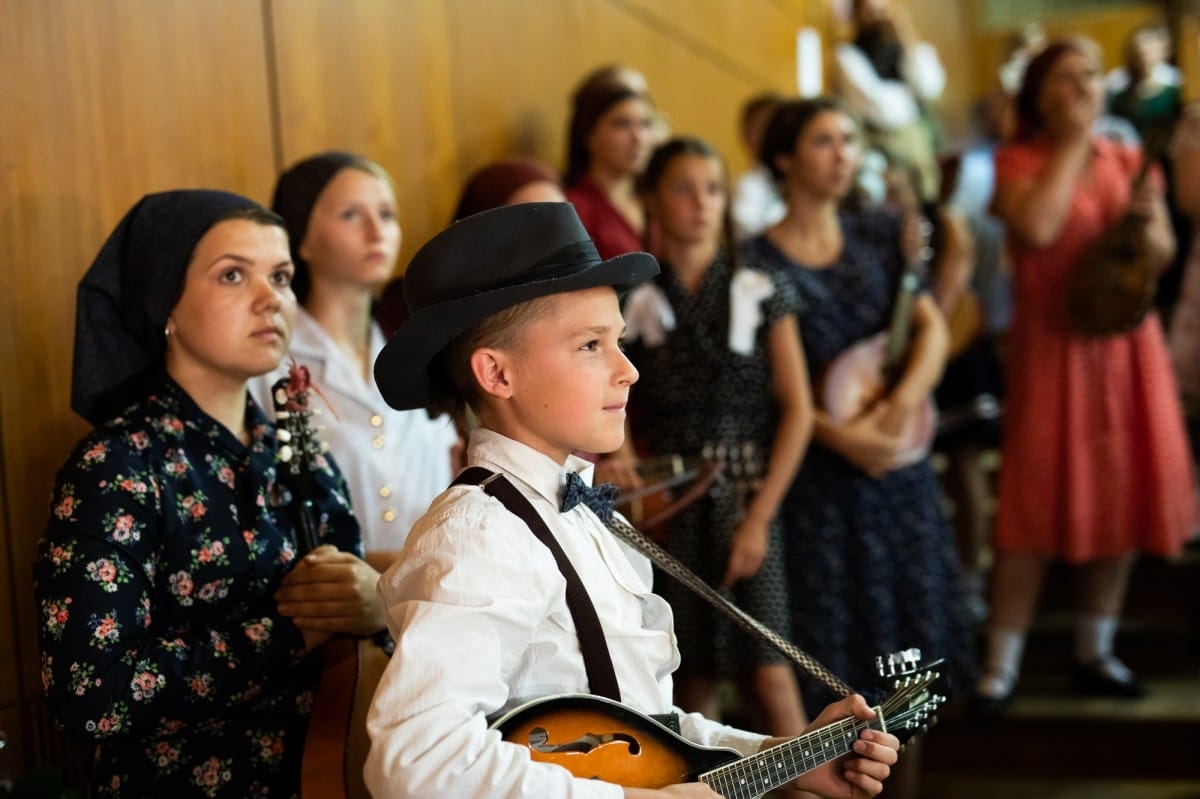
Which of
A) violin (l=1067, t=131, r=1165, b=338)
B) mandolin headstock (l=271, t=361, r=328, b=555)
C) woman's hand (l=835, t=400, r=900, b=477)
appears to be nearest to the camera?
mandolin headstock (l=271, t=361, r=328, b=555)

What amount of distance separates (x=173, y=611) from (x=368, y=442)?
28.2 inches

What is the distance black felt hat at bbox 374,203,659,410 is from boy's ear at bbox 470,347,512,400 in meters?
0.04

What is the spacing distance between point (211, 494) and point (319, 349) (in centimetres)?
64

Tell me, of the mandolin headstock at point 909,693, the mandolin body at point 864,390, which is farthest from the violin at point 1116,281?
the mandolin headstock at point 909,693

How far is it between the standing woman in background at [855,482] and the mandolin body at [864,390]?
22 mm

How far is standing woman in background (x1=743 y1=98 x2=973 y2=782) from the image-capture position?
3467 mm

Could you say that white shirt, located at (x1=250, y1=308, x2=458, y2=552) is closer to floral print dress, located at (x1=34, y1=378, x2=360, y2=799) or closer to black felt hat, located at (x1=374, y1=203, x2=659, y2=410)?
floral print dress, located at (x1=34, y1=378, x2=360, y2=799)

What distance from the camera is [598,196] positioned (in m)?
3.99

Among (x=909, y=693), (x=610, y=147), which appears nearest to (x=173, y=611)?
(x=909, y=693)

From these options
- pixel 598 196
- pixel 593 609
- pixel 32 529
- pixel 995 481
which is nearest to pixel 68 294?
pixel 32 529

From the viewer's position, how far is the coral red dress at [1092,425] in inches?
159

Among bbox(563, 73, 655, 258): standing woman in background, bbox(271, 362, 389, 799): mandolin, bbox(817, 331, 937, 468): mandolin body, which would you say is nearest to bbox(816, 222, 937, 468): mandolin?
bbox(817, 331, 937, 468): mandolin body

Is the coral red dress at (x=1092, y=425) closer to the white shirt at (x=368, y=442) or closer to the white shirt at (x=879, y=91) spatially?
the white shirt at (x=879, y=91)

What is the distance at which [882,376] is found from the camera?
3.61 metres
